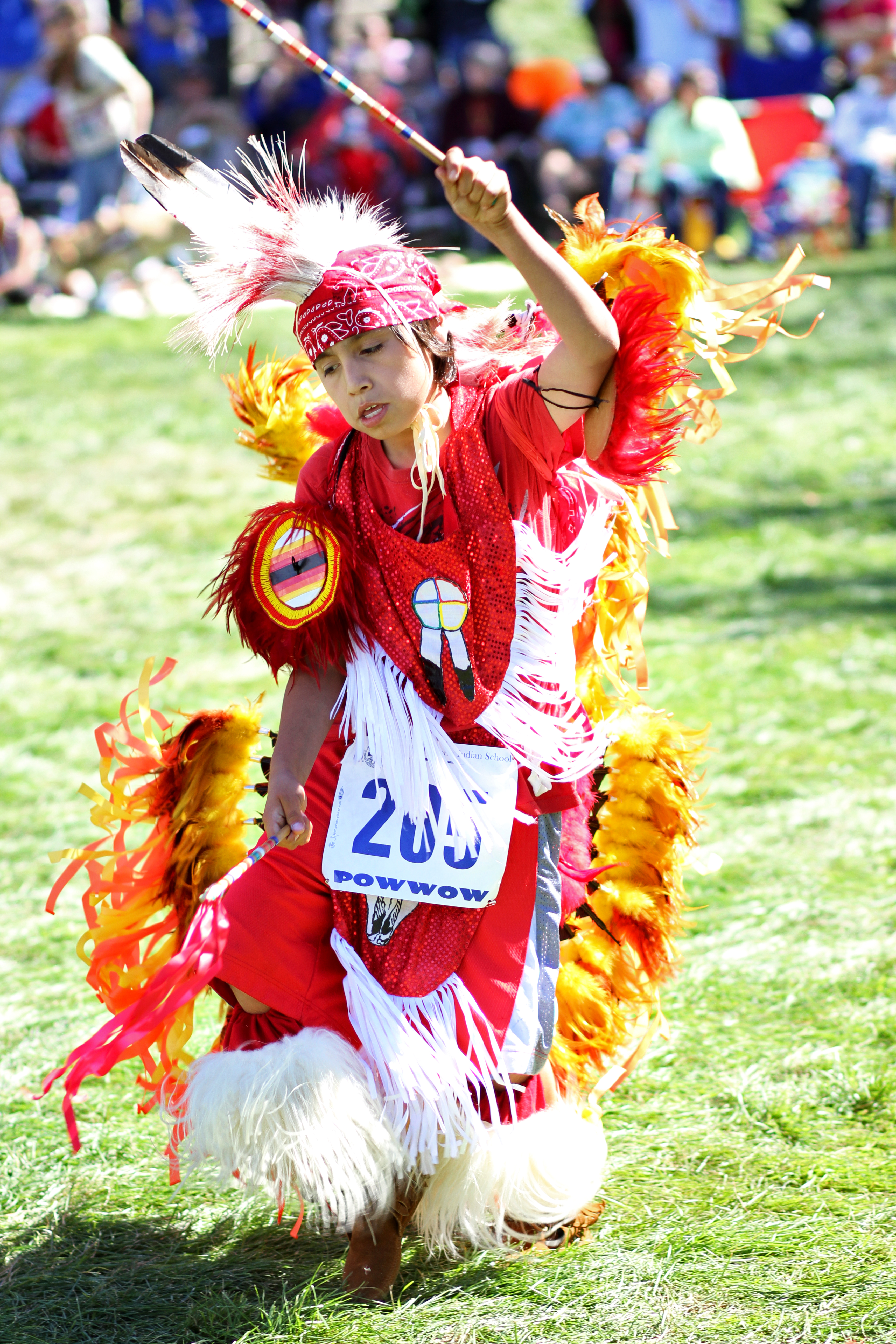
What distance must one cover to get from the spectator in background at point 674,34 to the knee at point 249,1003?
13018 mm

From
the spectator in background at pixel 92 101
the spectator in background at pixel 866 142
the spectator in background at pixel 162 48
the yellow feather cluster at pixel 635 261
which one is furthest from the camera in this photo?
the spectator in background at pixel 162 48

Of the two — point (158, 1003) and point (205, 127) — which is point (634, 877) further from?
point (205, 127)

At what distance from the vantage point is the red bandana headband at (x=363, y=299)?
2219 mm

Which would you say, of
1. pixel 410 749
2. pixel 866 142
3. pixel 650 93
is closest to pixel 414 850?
pixel 410 749

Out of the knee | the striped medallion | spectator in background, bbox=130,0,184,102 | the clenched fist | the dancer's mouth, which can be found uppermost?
spectator in background, bbox=130,0,184,102

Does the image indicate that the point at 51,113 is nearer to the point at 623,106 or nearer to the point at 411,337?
the point at 623,106

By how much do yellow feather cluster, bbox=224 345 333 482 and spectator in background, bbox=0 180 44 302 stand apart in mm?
8606

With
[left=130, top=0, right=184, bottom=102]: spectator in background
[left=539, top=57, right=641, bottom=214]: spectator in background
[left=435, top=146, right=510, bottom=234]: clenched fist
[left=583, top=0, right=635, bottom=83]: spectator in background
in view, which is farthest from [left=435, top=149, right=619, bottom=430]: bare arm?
[left=583, top=0, right=635, bottom=83]: spectator in background

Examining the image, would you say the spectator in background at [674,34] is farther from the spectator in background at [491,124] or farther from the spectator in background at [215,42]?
the spectator in background at [215,42]

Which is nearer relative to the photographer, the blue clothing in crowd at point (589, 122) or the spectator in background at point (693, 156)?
the spectator in background at point (693, 156)

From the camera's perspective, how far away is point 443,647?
92.4 inches

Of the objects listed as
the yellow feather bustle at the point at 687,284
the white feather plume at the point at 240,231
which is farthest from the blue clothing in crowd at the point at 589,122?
the white feather plume at the point at 240,231

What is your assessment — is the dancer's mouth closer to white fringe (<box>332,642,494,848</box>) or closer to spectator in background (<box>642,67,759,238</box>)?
white fringe (<box>332,642,494,848</box>)

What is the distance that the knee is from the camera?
234 cm
